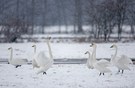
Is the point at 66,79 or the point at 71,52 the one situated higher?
the point at 66,79

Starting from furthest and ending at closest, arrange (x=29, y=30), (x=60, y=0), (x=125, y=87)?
(x=60, y=0)
(x=29, y=30)
(x=125, y=87)

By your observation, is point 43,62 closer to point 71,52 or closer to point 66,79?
point 66,79

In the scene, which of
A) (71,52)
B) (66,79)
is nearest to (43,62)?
(66,79)

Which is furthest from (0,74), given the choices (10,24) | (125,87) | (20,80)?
(10,24)

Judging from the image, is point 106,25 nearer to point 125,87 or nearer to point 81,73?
point 81,73

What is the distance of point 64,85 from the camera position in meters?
9.90

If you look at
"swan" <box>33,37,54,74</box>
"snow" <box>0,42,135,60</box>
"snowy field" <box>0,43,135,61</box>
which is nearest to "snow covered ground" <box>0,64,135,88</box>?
"swan" <box>33,37,54,74</box>

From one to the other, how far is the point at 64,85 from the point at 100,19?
2335cm

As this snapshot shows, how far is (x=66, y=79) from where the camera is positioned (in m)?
11.0

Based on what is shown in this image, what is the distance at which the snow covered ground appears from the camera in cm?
988

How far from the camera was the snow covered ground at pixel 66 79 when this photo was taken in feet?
32.4

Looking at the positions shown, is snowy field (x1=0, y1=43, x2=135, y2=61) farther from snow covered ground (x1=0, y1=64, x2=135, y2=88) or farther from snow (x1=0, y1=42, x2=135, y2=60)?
snow covered ground (x1=0, y1=64, x2=135, y2=88)

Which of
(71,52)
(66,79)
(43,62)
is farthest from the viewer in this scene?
(71,52)

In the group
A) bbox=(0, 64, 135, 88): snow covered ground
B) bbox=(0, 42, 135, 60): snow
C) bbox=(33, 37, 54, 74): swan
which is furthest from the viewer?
bbox=(0, 42, 135, 60): snow
